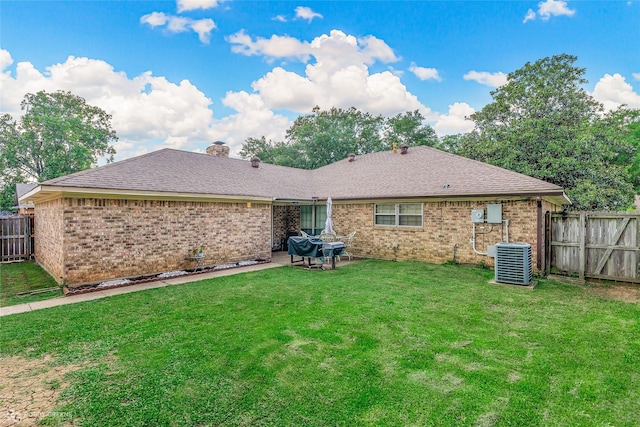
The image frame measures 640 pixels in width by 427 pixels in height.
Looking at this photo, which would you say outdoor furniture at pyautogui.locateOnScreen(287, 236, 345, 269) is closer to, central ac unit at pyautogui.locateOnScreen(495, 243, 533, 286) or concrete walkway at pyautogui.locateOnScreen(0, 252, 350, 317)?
concrete walkway at pyautogui.locateOnScreen(0, 252, 350, 317)

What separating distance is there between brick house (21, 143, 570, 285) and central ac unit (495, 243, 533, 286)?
152cm

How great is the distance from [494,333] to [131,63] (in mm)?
16885

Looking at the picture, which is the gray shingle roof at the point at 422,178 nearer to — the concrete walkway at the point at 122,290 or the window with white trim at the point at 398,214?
the window with white trim at the point at 398,214

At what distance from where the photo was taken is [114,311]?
5.57 meters

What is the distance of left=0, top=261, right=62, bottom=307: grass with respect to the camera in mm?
6488

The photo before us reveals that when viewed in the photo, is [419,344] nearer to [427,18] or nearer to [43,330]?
[43,330]

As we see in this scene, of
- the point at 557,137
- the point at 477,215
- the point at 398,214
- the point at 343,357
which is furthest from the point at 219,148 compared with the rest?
the point at 557,137

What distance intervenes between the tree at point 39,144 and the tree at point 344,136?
17.3 m

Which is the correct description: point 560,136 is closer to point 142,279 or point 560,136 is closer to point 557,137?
point 557,137

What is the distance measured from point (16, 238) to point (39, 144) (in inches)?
747

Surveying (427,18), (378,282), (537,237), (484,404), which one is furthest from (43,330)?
(427,18)

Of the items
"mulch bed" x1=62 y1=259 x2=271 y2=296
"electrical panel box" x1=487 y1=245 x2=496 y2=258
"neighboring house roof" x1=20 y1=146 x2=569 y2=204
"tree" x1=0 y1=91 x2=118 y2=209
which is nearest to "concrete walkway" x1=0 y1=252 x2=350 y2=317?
"mulch bed" x1=62 y1=259 x2=271 y2=296

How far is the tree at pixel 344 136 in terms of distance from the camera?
28.8 meters

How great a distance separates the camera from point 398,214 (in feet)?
37.4
